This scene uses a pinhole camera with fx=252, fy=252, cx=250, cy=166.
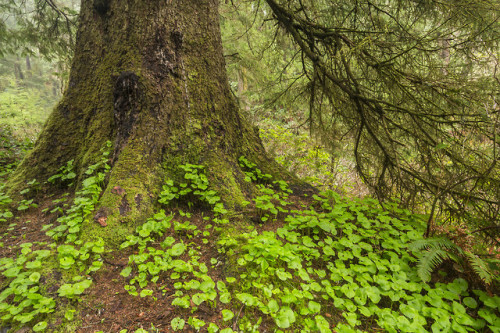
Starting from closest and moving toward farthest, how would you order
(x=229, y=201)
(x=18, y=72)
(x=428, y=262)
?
1. (x=428, y=262)
2. (x=229, y=201)
3. (x=18, y=72)

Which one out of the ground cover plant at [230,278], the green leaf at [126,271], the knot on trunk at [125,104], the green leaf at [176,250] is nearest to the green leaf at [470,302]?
the ground cover plant at [230,278]

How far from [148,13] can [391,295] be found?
401cm

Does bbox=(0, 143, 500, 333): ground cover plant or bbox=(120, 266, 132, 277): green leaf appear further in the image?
bbox=(120, 266, 132, 277): green leaf

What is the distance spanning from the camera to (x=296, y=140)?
7.21 metres

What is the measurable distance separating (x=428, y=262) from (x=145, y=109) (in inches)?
128

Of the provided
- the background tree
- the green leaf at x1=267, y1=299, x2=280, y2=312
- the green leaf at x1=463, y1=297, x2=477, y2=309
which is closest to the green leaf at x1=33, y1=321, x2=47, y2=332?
the green leaf at x1=267, y1=299, x2=280, y2=312

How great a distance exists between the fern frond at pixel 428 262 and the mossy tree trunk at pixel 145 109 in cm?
189

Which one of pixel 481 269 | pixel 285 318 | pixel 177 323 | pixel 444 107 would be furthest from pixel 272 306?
pixel 444 107

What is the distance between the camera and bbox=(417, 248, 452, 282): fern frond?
6.75 feet

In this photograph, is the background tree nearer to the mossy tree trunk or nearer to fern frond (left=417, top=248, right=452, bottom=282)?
fern frond (left=417, top=248, right=452, bottom=282)

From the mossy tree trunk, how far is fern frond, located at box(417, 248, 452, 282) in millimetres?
1887

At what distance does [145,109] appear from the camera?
9.93 feet

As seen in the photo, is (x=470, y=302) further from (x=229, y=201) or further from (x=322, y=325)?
(x=229, y=201)

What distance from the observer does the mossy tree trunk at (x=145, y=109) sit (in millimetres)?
2893
